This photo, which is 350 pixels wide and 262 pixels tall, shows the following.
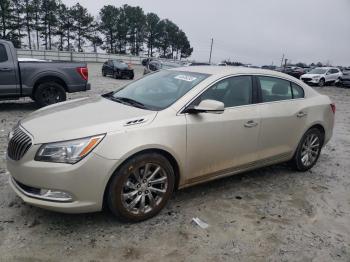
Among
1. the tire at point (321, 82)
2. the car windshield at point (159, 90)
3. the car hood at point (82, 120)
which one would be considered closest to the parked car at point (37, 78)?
the car windshield at point (159, 90)

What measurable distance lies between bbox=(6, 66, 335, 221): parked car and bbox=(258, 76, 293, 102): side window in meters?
0.02

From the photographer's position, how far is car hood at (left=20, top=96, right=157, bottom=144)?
10.0 ft

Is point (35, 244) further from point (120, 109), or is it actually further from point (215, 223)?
point (215, 223)

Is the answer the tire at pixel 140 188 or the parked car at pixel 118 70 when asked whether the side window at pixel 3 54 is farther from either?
the parked car at pixel 118 70

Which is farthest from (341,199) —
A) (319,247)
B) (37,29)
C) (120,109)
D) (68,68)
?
(37,29)

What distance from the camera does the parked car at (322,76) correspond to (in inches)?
1034

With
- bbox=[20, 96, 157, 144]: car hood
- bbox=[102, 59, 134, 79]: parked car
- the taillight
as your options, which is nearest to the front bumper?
bbox=[20, 96, 157, 144]: car hood

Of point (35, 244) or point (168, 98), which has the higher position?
point (168, 98)

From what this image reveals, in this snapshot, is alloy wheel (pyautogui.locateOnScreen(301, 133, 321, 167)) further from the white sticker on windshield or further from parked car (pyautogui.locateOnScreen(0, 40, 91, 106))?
parked car (pyautogui.locateOnScreen(0, 40, 91, 106))

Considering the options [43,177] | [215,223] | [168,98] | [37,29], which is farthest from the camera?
[37,29]

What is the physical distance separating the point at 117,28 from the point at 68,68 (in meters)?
63.7

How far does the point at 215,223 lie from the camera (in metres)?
3.53

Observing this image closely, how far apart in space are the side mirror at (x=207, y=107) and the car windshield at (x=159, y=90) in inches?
9.6

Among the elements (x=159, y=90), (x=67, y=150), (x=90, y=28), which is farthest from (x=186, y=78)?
(x=90, y=28)
